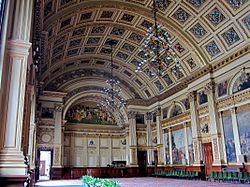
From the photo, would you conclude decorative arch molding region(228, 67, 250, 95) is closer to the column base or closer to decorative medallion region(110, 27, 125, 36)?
decorative medallion region(110, 27, 125, 36)

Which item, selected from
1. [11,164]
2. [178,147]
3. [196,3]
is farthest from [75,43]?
[11,164]

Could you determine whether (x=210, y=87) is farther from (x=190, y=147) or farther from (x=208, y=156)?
(x=190, y=147)

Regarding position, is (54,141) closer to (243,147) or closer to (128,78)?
(128,78)

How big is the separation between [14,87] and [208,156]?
13223mm

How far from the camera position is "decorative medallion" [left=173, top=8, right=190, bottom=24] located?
46.7 feet

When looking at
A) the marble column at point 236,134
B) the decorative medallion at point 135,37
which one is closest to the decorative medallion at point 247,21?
the marble column at point 236,134

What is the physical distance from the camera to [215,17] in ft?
44.7

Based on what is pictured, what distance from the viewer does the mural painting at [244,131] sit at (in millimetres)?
12578

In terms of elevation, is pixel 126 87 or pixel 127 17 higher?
pixel 127 17

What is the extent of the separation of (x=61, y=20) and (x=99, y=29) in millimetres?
3501

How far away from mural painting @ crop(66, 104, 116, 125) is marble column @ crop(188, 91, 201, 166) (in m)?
9.04

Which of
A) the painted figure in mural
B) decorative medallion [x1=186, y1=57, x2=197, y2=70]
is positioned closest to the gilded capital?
decorative medallion [x1=186, y1=57, x2=197, y2=70]

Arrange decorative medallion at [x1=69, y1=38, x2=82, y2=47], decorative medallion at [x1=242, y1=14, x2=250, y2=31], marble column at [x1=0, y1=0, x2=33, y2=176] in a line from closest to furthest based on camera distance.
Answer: marble column at [x1=0, y1=0, x2=33, y2=176] < decorative medallion at [x1=242, y1=14, x2=250, y2=31] < decorative medallion at [x1=69, y1=38, x2=82, y2=47]

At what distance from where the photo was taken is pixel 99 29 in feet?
53.7
